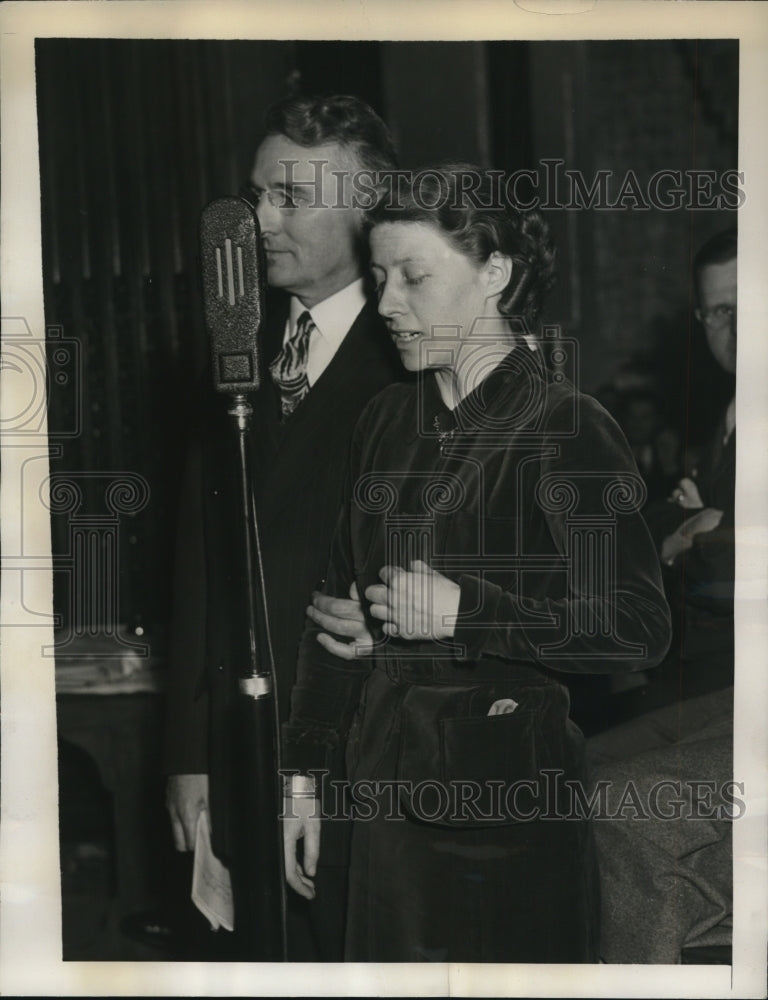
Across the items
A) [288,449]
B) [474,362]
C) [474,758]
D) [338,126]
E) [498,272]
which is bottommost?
[474,758]

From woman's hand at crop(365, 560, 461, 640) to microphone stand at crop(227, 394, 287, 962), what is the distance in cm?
14

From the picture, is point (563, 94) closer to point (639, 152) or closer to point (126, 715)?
point (639, 152)

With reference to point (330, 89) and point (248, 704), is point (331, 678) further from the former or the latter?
point (330, 89)

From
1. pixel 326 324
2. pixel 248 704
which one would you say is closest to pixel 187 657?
pixel 248 704

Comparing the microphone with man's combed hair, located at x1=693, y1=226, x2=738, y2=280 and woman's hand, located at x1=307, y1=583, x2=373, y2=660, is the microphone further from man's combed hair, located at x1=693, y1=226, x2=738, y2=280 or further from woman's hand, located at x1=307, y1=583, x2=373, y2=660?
man's combed hair, located at x1=693, y1=226, x2=738, y2=280

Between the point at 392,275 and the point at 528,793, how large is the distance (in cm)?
63

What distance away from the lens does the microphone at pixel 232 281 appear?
1.25 metres

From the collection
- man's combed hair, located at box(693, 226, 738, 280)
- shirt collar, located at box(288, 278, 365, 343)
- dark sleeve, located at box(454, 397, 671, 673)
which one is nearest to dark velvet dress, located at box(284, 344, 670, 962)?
dark sleeve, located at box(454, 397, 671, 673)

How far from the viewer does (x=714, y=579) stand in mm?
1325

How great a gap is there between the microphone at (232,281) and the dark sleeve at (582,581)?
1.20 ft

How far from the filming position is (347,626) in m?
1.31

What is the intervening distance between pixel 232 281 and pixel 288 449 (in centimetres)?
21

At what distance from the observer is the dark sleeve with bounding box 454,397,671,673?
129cm

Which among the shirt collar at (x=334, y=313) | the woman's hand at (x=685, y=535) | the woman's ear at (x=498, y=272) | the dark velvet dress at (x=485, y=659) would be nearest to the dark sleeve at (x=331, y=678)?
the dark velvet dress at (x=485, y=659)
